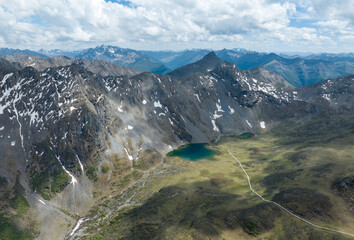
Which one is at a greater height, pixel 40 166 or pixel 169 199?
pixel 40 166

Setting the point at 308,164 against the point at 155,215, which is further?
the point at 308,164

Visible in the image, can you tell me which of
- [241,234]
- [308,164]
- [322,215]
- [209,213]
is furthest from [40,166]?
[308,164]

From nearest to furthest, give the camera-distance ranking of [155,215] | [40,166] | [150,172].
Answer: [155,215] → [40,166] → [150,172]

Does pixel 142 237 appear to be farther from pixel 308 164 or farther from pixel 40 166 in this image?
pixel 308 164

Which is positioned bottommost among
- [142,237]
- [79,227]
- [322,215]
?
[79,227]

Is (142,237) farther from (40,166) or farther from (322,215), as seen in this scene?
(40,166)

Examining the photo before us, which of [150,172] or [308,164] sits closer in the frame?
[308,164]

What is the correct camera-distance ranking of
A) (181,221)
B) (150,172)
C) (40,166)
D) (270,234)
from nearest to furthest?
(270,234) < (181,221) < (40,166) < (150,172)

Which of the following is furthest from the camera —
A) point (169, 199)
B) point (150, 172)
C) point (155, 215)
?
point (150, 172)

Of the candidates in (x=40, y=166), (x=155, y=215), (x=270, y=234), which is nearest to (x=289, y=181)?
(x=270, y=234)
